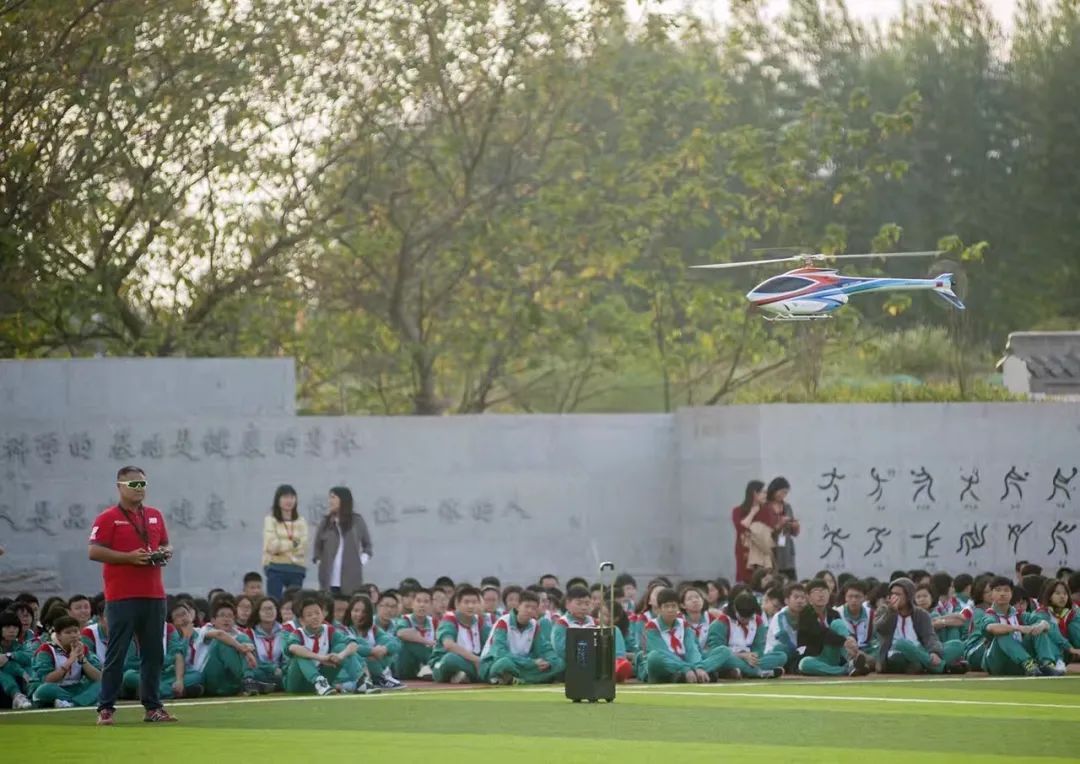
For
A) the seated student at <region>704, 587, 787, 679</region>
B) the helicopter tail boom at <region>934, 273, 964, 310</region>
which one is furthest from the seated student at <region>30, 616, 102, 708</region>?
the helicopter tail boom at <region>934, 273, 964, 310</region>

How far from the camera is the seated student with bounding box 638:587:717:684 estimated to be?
18703 millimetres

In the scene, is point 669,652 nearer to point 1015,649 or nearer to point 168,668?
point 1015,649

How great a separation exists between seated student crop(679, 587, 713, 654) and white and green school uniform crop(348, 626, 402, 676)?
280cm

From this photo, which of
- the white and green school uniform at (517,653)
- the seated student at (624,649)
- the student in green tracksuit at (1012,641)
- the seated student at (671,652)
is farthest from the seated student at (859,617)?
the white and green school uniform at (517,653)

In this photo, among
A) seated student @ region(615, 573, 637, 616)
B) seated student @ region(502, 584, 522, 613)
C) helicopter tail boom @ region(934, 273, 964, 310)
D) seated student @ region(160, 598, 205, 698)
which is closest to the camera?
seated student @ region(160, 598, 205, 698)

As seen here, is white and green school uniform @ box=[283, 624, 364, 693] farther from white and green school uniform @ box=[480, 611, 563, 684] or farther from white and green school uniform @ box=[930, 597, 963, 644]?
white and green school uniform @ box=[930, 597, 963, 644]

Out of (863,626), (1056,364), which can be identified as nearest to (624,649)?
(863,626)

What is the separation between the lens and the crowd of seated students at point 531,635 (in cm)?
1803

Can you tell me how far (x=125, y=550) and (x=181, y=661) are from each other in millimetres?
3759

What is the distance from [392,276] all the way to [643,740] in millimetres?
16563

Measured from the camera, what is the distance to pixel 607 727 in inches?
545

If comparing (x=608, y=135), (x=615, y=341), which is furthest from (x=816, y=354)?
(x=608, y=135)

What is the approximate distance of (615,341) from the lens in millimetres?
29156

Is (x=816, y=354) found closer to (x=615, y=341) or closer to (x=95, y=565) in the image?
(x=615, y=341)
